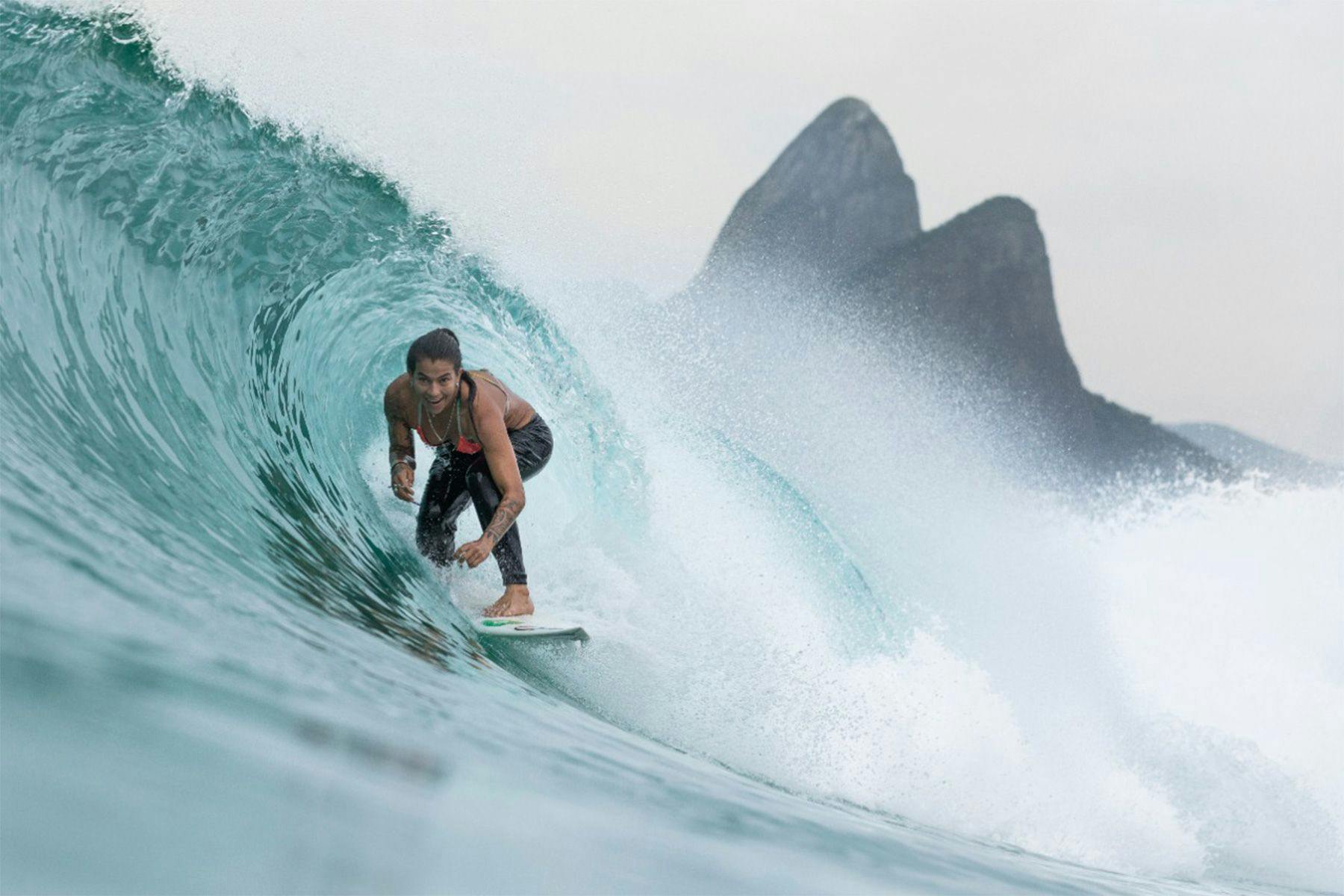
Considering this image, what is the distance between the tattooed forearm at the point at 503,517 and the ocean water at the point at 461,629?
280 millimetres

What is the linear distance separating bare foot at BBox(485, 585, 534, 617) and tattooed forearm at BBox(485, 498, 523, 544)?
8.3 inches

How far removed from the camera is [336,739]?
1.45 m

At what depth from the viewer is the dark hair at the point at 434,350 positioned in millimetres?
2803

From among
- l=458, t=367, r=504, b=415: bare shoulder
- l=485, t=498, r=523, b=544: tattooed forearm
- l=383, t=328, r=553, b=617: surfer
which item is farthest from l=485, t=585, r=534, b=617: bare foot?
l=458, t=367, r=504, b=415: bare shoulder

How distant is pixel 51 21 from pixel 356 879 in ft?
16.4

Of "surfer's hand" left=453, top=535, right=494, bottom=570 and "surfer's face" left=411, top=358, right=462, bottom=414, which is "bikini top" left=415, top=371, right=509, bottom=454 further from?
"surfer's hand" left=453, top=535, right=494, bottom=570

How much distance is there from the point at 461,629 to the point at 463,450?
53 cm

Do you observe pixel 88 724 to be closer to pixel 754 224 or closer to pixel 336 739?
pixel 336 739

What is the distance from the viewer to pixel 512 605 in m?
3.15

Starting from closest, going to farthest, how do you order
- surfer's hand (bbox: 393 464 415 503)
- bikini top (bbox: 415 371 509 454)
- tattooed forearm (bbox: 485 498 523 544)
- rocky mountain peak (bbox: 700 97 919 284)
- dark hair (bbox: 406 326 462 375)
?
dark hair (bbox: 406 326 462 375) < tattooed forearm (bbox: 485 498 523 544) < bikini top (bbox: 415 371 509 454) < surfer's hand (bbox: 393 464 415 503) < rocky mountain peak (bbox: 700 97 919 284)

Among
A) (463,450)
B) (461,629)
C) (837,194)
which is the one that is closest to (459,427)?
(463,450)

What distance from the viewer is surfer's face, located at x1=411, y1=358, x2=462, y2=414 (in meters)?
2.81

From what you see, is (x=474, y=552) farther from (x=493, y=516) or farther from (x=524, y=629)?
(x=524, y=629)

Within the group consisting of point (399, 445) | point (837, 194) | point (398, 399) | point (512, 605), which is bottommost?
point (512, 605)
